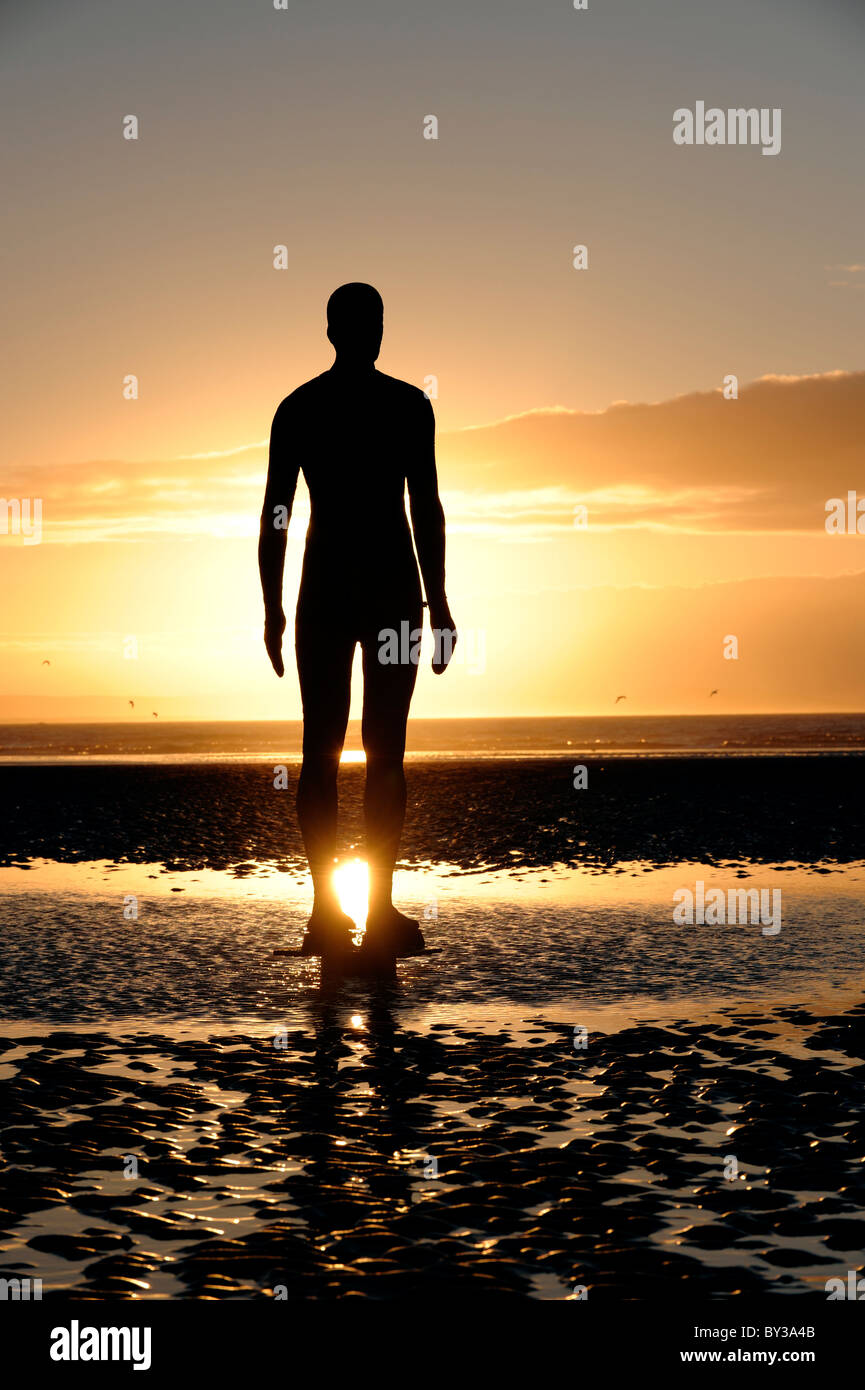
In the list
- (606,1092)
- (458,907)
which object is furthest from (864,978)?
(458,907)

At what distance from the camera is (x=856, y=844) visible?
13820mm

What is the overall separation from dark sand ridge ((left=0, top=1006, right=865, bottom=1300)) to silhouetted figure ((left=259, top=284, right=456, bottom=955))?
2213 mm

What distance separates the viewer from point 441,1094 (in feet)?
15.7

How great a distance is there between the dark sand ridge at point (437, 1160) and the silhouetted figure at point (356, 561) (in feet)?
7.26

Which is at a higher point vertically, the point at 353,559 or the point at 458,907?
the point at 353,559

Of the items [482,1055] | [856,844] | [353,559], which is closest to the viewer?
[482,1055]

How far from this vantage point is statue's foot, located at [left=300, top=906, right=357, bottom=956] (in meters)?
7.56

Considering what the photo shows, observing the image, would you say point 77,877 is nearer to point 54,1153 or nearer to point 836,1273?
point 54,1153

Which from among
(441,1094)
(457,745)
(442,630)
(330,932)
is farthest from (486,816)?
(457,745)

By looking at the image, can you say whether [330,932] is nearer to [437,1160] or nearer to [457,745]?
[437,1160]

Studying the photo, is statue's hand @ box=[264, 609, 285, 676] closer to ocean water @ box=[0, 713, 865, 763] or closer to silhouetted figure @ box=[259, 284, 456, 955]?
silhouetted figure @ box=[259, 284, 456, 955]

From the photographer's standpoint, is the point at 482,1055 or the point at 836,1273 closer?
the point at 836,1273

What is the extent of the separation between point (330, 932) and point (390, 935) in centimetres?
35
